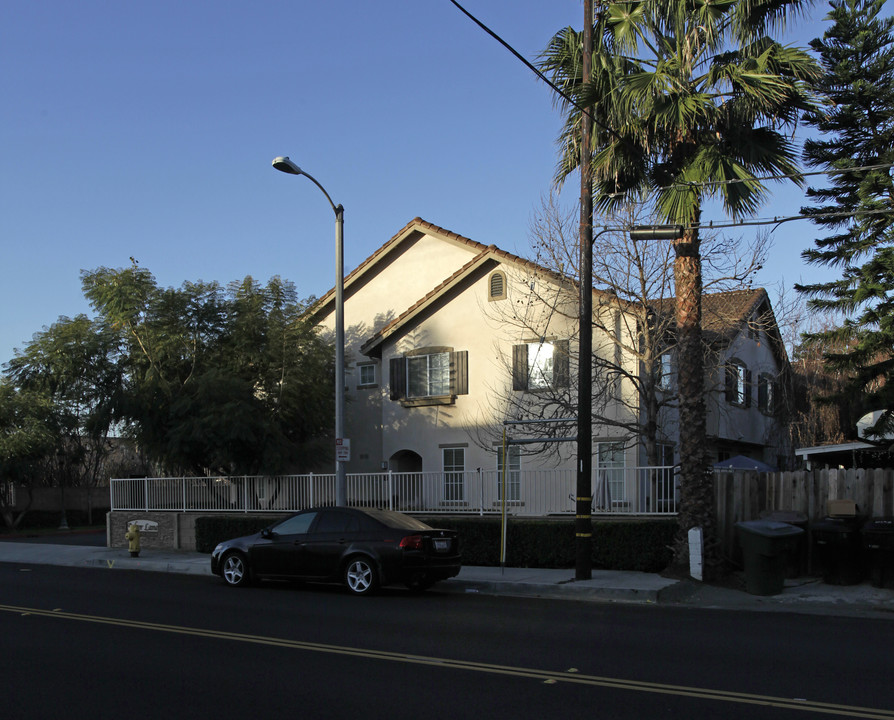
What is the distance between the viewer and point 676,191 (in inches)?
604

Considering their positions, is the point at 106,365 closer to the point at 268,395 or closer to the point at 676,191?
the point at 268,395

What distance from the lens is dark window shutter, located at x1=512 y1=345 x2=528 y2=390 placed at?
24.7 m

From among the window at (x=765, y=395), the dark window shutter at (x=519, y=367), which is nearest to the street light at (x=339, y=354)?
the dark window shutter at (x=519, y=367)

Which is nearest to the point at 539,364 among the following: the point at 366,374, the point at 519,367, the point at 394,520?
the point at 519,367

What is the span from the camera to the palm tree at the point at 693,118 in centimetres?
1519

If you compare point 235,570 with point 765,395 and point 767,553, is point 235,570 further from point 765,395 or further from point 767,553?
point 765,395

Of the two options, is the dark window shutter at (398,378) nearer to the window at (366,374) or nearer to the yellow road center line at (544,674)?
the window at (366,374)

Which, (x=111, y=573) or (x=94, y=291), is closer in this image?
(x=111, y=573)

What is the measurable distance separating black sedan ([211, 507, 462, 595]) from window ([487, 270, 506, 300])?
11534mm

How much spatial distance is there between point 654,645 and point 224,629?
491 cm

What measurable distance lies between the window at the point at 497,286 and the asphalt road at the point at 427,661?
13399 millimetres

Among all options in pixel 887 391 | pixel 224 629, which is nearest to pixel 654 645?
pixel 224 629

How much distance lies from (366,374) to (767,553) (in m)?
18.2

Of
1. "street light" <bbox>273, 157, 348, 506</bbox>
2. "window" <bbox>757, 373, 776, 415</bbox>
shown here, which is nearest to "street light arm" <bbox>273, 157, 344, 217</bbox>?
"street light" <bbox>273, 157, 348, 506</bbox>
